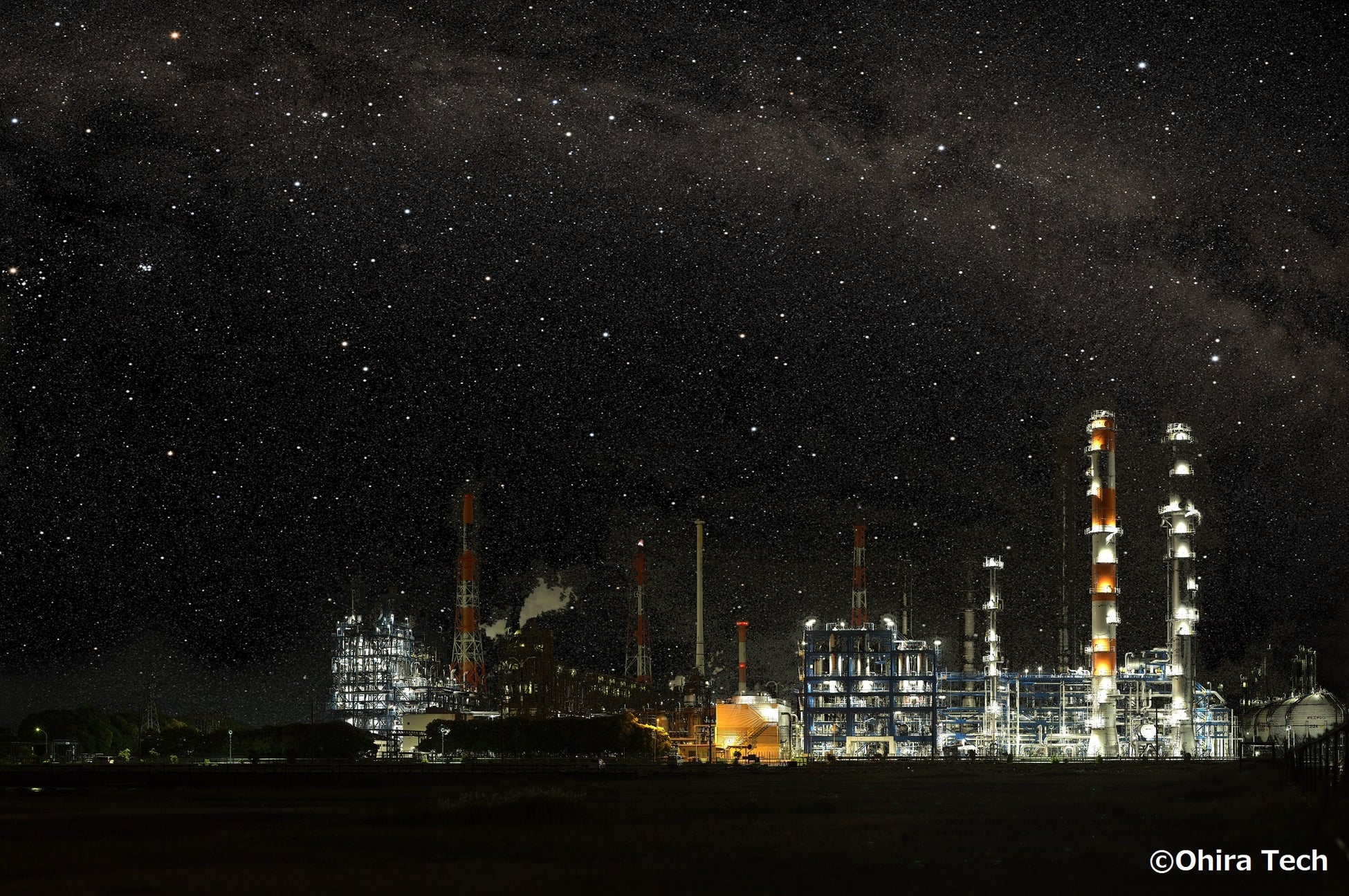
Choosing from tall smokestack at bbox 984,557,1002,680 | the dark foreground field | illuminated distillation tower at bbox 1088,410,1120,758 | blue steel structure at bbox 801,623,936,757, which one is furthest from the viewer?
tall smokestack at bbox 984,557,1002,680

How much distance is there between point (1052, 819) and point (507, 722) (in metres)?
97.4

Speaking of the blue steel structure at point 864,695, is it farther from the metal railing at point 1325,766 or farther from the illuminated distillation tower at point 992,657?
the metal railing at point 1325,766

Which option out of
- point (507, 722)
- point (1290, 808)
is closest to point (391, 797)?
point (1290, 808)

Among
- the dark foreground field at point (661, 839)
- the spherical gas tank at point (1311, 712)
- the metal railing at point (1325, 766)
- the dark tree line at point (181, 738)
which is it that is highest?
the metal railing at point (1325, 766)

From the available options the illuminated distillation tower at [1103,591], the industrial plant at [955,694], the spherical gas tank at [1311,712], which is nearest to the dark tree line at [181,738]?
the industrial plant at [955,694]

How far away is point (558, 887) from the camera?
23875 millimetres

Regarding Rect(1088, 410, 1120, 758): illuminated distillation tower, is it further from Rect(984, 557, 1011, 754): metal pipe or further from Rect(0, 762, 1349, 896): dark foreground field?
Rect(0, 762, 1349, 896): dark foreground field

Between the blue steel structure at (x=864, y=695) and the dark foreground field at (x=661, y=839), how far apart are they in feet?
258

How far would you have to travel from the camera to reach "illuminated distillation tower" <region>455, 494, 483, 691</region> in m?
162

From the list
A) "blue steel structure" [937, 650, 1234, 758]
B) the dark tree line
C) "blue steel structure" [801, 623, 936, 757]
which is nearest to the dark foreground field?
the dark tree line

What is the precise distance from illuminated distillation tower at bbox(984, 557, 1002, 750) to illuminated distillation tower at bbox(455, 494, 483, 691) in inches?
2204

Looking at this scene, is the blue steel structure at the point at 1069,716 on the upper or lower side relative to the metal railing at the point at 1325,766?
lower

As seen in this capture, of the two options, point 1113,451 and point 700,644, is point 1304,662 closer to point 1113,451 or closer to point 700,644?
point 1113,451

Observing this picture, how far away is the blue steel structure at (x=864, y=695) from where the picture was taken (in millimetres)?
140500
